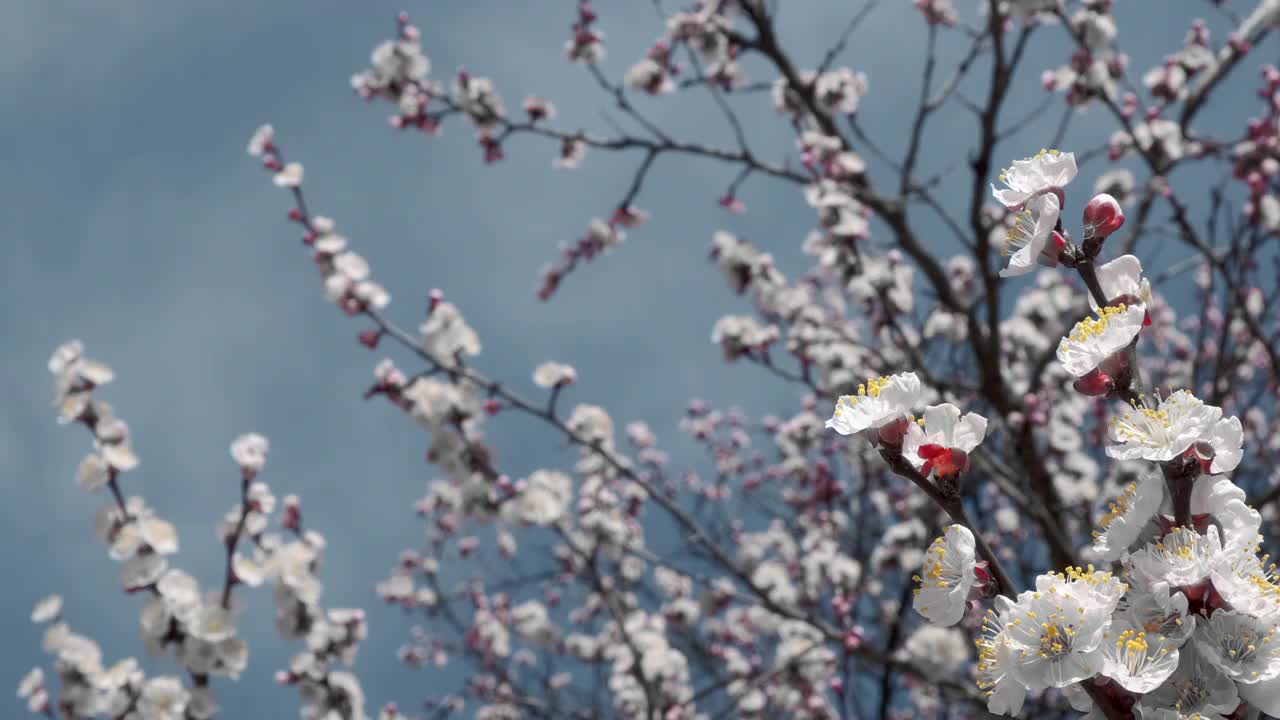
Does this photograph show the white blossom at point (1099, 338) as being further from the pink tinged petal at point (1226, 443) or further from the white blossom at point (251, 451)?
the white blossom at point (251, 451)

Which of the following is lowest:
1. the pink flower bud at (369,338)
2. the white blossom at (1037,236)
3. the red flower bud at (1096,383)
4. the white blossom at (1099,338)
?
Answer: the red flower bud at (1096,383)

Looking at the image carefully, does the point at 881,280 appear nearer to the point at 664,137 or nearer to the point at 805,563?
the point at 664,137

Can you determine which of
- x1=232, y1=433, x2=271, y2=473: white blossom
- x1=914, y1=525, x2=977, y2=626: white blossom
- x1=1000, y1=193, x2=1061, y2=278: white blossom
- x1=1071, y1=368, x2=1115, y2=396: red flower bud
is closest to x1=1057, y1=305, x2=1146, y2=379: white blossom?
x1=1071, y1=368, x2=1115, y2=396: red flower bud

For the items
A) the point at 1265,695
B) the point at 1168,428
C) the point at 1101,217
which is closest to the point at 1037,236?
the point at 1101,217

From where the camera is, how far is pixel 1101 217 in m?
1.30

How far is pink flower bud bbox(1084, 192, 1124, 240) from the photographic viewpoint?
1282 millimetres

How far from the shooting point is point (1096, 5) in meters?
4.89

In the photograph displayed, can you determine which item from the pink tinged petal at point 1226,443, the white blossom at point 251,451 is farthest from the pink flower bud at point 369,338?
the pink tinged petal at point 1226,443

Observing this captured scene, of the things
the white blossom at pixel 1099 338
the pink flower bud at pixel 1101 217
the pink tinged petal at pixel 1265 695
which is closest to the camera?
the pink tinged petal at pixel 1265 695

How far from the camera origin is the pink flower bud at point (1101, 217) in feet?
4.21

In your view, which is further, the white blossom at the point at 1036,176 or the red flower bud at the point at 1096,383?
the white blossom at the point at 1036,176

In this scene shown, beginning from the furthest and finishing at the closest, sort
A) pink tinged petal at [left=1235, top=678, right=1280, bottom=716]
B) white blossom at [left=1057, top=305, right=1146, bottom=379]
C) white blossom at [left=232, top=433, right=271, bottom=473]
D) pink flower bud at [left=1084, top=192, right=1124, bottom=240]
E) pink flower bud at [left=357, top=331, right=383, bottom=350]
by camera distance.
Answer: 1. pink flower bud at [left=357, top=331, right=383, bottom=350]
2. white blossom at [left=232, top=433, right=271, bottom=473]
3. pink flower bud at [left=1084, top=192, right=1124, bottom=240]
4. white blossom at [left=1057, top=305, right=1146, bottom=379]
5. pink tinged petal at [left=1235, top=678, right=1280, bottom=716]

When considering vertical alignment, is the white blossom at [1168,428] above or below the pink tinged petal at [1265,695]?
above

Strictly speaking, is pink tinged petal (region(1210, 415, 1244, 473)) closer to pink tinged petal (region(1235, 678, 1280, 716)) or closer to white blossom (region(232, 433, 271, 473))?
pink tinged petal (region(1235, 678, 1280, 716))
